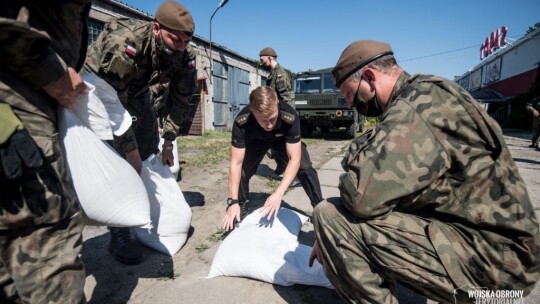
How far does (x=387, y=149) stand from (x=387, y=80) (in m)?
0.35

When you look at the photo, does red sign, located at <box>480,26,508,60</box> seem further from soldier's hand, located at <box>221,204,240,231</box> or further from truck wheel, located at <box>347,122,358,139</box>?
soldier's hand, located at <box>221,204,240,231</box>

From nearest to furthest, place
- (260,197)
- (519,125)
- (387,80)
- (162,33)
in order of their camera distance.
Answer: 1. (387,80)
2. (162,33)
3. (260,197)
4. (519,125)

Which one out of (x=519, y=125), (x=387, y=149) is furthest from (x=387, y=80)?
(x=519, y=125)

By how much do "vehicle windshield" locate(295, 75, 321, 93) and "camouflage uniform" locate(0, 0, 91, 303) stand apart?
335 inches

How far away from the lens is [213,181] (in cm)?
394

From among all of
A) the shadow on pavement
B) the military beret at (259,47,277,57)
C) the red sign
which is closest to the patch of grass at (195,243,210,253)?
the shadow on pavement

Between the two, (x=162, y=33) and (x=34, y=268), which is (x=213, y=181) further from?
(x=34, y=268)

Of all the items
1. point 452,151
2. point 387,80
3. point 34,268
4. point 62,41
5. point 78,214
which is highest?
point 62,41

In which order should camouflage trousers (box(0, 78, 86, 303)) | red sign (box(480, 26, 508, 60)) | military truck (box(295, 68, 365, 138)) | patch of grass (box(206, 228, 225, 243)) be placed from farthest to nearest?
1. red sign (box(480, 26, 508, 60))
2. military truck (box(295, 68, 365, 138))
3. patch of grass (box(206, 228, 225, 243))
4. camouflage trousers (box(0, 78, 86, 303))

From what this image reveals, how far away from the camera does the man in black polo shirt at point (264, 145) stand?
81.0 inches

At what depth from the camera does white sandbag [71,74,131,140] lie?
1.20 m

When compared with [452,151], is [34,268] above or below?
below

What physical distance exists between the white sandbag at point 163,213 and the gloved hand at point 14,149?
1.04m

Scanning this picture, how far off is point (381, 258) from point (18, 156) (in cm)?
119
